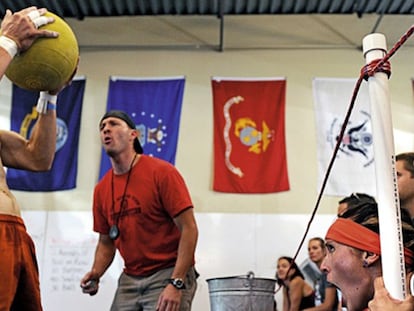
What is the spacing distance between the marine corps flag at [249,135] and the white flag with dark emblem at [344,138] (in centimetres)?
40

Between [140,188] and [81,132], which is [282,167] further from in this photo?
[140,188]

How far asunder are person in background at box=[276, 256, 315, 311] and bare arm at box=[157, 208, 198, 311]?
2.11 metres

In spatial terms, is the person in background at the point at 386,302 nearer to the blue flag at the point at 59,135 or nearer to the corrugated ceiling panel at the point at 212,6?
the blue flag at the point at 59,135

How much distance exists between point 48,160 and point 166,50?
3.99 meters

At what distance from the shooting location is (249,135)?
535cm

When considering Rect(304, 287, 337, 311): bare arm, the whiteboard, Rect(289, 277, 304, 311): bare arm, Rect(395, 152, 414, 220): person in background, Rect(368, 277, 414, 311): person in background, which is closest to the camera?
Rect(368, 277, 414, 311): person in background

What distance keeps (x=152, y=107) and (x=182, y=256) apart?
3223mm

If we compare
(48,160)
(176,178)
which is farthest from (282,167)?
(48,160)

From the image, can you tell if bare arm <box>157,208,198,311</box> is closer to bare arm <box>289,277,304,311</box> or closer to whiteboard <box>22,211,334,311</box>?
bare arm <box>289,277,304,311</box>

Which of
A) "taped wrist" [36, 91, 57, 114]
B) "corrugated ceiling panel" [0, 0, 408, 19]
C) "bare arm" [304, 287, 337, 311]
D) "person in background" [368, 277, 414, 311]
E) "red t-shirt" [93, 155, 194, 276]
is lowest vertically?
"bare arm" [304, 287, 337, 311]

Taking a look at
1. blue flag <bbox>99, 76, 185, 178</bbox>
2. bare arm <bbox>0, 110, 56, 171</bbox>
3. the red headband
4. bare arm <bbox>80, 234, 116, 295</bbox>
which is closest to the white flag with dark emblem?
blue flag <bbox>99, 76, 185, 178</bbox>

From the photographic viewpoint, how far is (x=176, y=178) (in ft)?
8.44

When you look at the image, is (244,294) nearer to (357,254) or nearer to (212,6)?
(357,254)

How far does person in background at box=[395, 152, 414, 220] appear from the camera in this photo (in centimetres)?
223
